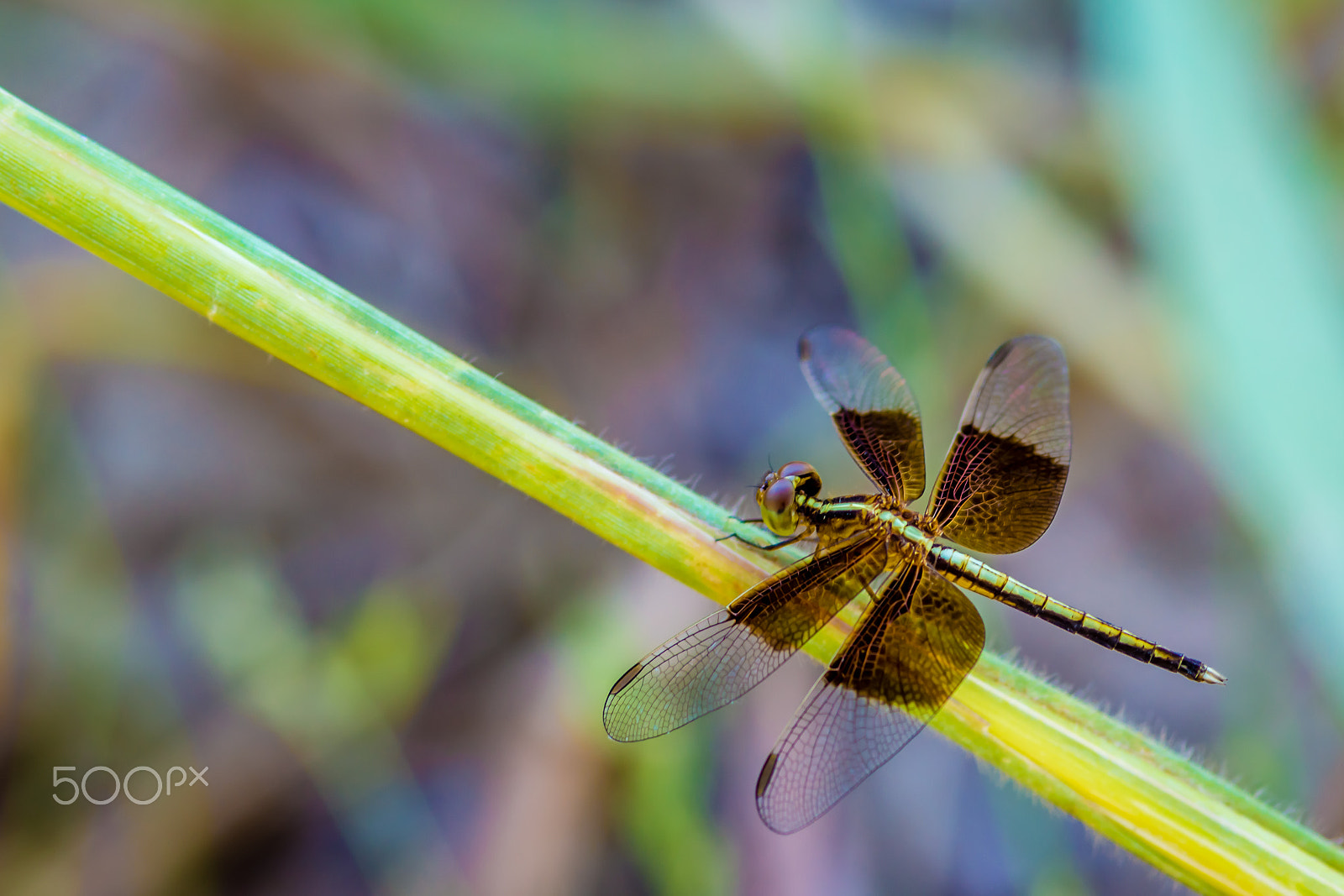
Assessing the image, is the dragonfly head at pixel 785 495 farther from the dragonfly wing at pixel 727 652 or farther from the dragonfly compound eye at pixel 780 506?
the dragonfly wing at pixel 727 652

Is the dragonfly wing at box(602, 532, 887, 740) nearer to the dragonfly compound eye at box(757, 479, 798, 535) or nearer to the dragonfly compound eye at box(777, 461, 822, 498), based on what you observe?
the dragonfly compound eye at box(757, 479, 798, 535)

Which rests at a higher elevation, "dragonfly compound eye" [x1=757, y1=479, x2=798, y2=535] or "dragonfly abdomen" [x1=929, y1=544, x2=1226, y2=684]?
Answer: "dragonfly abdomen" [x1=929, y1=544, x2=1226, y2=684]

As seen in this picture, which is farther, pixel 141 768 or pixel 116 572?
pixel 116 572

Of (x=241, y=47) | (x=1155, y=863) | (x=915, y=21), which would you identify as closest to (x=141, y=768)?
(x=241, y=47)

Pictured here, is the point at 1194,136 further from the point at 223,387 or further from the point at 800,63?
the point at 223,387

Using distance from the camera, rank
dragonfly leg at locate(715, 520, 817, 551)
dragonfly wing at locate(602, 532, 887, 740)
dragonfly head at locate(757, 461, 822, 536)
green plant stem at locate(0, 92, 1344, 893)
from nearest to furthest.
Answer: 1. green plant stem at locate(0, 92, 1344, 893)
2. dragonfly leg at locate(715, 520, 817, 551)
3. dragonfly wing at locate(602, 532, 887, 740)
4. dragonfly head at locate(757, 461, 822, 536)

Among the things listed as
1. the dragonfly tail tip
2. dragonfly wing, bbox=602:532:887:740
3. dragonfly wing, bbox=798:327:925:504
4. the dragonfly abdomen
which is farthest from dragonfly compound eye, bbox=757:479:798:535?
the dragonfly tail tip

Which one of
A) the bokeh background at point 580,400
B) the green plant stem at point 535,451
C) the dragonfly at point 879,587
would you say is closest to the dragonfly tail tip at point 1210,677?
the dragonfly at point 879,587

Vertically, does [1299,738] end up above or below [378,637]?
above
